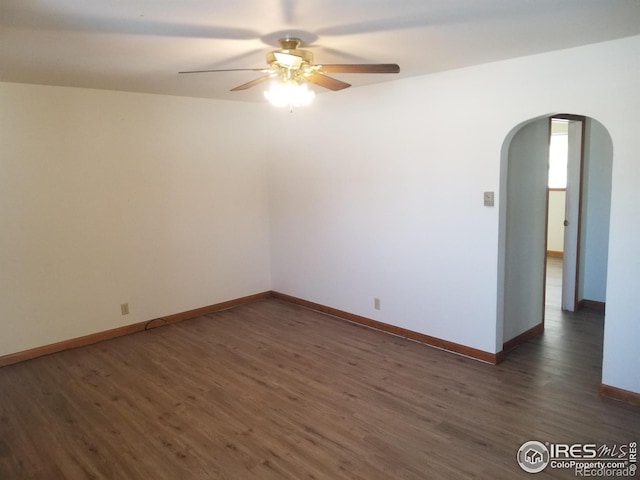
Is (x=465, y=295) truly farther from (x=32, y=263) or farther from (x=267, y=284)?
(x=32, y=263)

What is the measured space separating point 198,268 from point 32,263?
165 cm

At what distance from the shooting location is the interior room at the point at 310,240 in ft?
8.58

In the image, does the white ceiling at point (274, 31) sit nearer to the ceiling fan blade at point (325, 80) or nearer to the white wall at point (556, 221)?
the ceiling fan blade at point (325, 80)

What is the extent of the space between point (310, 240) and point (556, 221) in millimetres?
5164

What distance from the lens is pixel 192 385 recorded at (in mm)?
3537

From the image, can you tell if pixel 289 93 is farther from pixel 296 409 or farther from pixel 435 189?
pixel 296 409

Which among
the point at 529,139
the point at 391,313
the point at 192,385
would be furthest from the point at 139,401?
the point at 529,139

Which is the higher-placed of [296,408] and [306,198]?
[306,198]

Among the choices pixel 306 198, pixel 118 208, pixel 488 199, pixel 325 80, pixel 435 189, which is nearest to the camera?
pixel 325 80

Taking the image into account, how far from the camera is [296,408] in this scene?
3.16 metres

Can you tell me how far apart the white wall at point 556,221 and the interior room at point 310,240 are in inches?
118

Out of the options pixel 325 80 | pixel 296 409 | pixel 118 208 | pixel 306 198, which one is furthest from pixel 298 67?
pixel 118 208

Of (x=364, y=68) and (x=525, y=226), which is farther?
(x=525, y=226)

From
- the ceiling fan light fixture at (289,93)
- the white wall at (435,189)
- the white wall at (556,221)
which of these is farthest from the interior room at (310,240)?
the white wall at (556,221)
